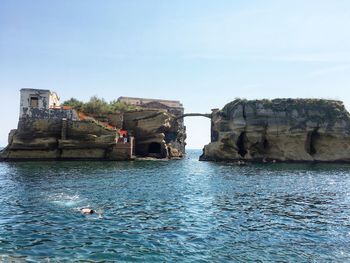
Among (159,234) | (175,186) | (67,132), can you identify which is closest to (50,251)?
(159,234)

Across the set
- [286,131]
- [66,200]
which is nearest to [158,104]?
[286,131]

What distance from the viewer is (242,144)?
266ft

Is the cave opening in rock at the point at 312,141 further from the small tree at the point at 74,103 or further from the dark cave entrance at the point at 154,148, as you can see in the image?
the small tree at the point at 74,103

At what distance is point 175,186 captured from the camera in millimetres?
35969

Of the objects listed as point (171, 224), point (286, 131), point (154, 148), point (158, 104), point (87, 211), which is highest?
point (158, 104)

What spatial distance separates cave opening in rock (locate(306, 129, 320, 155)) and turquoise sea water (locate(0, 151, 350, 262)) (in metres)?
47.3

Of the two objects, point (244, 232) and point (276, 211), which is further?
point (276, 211)

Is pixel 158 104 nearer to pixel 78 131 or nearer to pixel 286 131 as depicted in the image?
pixel 78 131

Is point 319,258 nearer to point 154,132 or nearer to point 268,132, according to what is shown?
point 268,132

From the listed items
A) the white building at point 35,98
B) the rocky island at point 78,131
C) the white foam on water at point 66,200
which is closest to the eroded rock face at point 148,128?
the rocky island at point 78,131

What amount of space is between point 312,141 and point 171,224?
6914cm

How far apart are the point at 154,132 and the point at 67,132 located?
22581 mm

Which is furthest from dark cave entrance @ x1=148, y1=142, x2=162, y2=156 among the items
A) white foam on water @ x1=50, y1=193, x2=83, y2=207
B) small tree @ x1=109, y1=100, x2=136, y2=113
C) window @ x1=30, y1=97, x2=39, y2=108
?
white foam on water @ x1=50, y1=193, x2=83, y2=207

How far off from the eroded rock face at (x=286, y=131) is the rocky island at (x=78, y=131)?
17551mm
